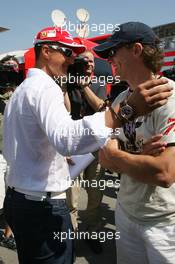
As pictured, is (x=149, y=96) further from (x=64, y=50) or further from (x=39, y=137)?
(x=64, y=50)

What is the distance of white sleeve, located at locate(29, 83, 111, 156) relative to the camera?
3.65 ft

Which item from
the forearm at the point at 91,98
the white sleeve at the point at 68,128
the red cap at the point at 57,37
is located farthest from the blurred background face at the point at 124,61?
the forearm at the point at 91,98

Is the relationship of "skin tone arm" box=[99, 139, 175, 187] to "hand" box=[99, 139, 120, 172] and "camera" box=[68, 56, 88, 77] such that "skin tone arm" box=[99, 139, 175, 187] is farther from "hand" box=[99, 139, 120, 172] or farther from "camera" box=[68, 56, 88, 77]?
"camera" box=[68, 56, 88, 77]

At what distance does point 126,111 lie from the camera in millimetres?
1110

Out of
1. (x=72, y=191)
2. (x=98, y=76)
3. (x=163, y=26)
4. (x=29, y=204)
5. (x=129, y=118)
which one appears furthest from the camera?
(x=163, y=26)

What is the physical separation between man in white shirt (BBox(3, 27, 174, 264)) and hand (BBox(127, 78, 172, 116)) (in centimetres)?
36

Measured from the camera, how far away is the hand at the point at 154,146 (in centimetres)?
141

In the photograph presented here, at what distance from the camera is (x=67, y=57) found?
1679mm

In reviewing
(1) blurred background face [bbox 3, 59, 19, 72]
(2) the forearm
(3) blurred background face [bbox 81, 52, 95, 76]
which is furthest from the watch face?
(1) blurred background face [bbox 3, 59, 19, 72]

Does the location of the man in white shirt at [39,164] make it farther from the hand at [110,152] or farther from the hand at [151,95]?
the hand at [151,95]

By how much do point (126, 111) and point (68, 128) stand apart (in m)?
0.22

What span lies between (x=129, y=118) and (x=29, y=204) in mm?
728

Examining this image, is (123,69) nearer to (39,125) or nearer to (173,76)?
(39,125)

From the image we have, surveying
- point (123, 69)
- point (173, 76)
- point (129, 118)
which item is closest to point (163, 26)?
point (173, 76)
